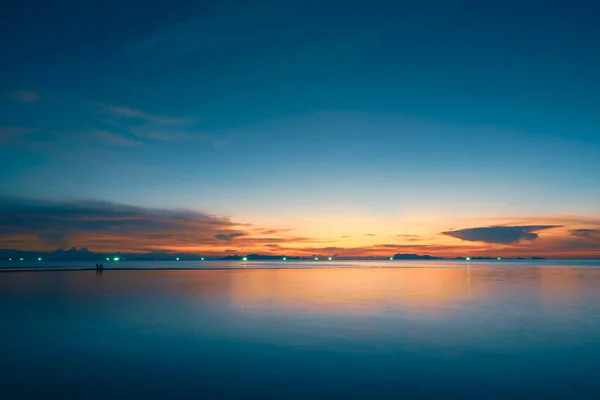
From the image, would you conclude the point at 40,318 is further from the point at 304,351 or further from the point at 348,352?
the point at 348,352

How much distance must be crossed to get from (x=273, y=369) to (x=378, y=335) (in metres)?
7.54

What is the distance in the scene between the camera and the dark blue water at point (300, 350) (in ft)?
43.3

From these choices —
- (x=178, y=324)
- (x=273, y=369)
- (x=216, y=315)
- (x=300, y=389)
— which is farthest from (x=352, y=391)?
(x=216, y=315)

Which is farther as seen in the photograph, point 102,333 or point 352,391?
point 102,333

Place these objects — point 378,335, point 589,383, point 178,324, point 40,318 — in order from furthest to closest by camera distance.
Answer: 1. point 40,318
2. point 178,324
3. point 378,335
4. point 589,383

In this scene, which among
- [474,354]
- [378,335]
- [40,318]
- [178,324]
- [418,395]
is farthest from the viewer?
[40,318]

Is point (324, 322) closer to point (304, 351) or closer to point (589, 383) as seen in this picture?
point (304, 351)

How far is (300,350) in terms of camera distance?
18.3 meters

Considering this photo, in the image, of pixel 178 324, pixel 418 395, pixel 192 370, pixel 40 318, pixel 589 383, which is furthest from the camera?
pixel 40 318

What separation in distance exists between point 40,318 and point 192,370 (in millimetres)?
16159

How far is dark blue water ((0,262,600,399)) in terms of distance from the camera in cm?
1321

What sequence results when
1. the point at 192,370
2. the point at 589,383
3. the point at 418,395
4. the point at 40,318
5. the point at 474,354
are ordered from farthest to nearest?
the point at 40,318 < the point at 474,354 < the point at 192,370 < the point at 589,383 < the point at 418,395

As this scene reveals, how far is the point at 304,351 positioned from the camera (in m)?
18.1

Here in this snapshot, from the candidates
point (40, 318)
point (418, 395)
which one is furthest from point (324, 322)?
point (40, 318)
